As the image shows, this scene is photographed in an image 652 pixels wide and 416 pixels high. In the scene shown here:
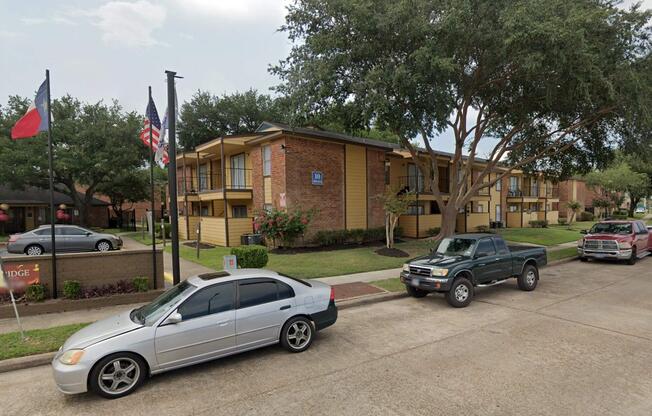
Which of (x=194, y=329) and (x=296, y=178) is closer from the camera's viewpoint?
(x=194, y=329)

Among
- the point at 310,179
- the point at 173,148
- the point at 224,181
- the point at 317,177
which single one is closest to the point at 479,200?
the point at 317,177

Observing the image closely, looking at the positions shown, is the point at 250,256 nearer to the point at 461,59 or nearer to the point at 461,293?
the point at 461,293

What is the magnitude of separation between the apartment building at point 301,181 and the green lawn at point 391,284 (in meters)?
7.75

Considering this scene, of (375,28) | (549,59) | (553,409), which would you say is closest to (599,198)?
(549,59)

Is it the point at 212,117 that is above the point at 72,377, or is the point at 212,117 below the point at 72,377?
above

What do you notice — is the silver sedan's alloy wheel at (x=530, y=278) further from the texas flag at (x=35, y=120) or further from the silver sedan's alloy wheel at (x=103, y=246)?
the silver sedan's alloy wheel at (x=103, y=246)

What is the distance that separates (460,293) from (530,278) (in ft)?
10.7

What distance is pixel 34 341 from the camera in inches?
248

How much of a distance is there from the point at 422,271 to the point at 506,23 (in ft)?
31.0

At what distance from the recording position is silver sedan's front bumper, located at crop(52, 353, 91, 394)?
14.4 feet

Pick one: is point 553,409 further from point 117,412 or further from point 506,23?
point 506,23

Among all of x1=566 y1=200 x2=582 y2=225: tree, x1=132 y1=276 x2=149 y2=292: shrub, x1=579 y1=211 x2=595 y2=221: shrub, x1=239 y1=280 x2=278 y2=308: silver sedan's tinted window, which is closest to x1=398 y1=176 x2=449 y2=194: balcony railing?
x1=132 y1=276 x2=149 y2=292: shrub

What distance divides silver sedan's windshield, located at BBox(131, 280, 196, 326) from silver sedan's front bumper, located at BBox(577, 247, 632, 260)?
16.8 metres

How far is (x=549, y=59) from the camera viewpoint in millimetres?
12797
